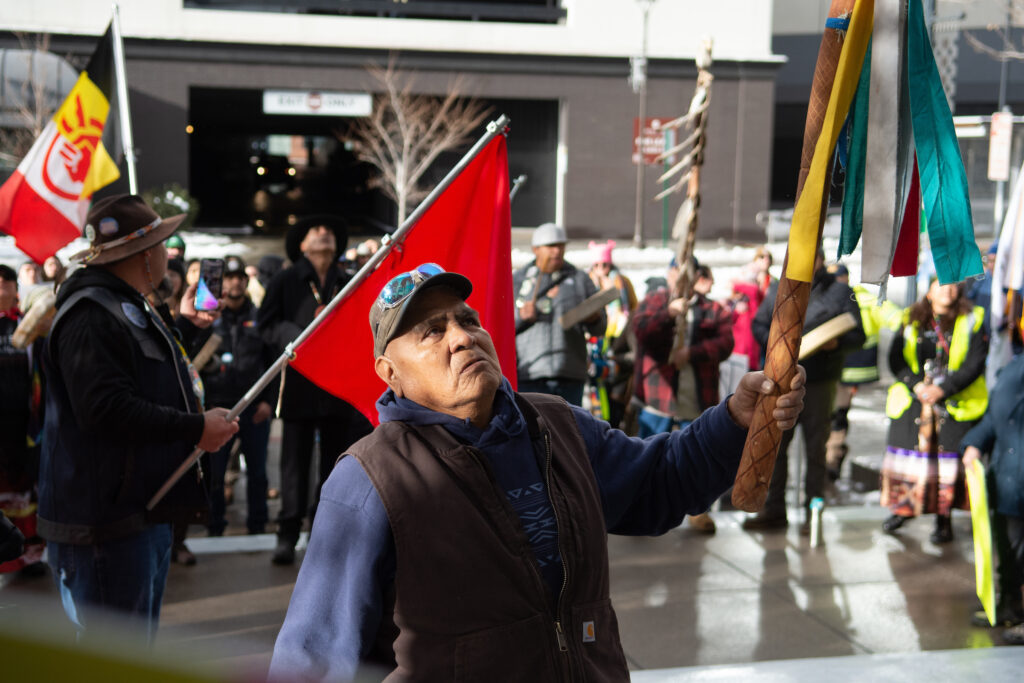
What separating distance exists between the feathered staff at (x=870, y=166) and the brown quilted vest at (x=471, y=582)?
50 cm

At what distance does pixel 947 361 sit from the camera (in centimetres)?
688

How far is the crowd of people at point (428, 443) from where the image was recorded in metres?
2.23

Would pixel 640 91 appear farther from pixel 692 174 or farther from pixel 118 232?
pixel 118 232

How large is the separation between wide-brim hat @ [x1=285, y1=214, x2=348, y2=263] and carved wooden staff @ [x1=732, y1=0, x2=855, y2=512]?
4.52 m

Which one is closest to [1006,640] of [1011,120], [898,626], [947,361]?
[898,626]

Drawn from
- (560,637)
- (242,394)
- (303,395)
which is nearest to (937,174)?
(560,637)

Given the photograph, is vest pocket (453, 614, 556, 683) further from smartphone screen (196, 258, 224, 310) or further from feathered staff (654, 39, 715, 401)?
feathered staff (654, 39, 715, 401)

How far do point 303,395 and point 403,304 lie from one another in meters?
4.11

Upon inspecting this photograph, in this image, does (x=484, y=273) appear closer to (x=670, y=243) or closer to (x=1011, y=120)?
(x=1011, y=120)

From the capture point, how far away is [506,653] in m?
2.21

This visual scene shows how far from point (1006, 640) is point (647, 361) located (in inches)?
118

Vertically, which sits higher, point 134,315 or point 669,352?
point 134,315

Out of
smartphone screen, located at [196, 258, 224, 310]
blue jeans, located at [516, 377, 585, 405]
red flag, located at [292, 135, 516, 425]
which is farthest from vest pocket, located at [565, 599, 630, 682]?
blue jeans, located at [516, 377, 585, 405]

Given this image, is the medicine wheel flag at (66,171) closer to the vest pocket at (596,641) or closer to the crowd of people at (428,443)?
the crowd of people at (428,443)
